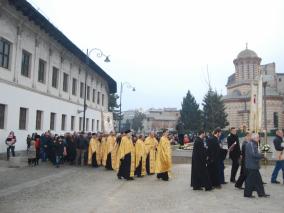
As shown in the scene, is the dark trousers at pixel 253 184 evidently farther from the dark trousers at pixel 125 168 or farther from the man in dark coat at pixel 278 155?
the dark trousers at pixel 125 168

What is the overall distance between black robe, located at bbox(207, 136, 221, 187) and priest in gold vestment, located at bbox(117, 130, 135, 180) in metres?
3.48

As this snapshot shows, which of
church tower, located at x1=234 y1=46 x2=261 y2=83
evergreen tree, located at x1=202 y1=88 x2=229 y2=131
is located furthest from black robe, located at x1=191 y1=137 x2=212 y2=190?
church tower, located at x1=234 y1=46 x2=261 y2=83

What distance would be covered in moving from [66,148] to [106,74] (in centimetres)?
2584

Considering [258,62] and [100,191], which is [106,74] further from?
[258,62]

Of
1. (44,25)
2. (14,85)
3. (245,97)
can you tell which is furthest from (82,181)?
(245,97)

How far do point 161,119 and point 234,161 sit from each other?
440 ft

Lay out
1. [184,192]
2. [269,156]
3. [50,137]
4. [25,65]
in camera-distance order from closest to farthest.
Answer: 1. [184,192]
2. [50,137]
3. [269,156]
4. [25,65]

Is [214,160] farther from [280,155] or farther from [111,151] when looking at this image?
[111,151]

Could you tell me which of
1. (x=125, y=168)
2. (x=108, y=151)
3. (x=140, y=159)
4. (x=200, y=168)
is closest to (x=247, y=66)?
(x=108, y=151)

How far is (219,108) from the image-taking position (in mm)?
70562

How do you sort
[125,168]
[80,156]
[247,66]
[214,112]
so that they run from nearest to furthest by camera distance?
[125,168], [80,156], [214,112], [247,66]

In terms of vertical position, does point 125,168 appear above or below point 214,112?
below

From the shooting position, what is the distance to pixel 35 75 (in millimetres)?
25547

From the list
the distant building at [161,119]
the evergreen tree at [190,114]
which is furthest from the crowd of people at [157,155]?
the distant building at [161,119]
